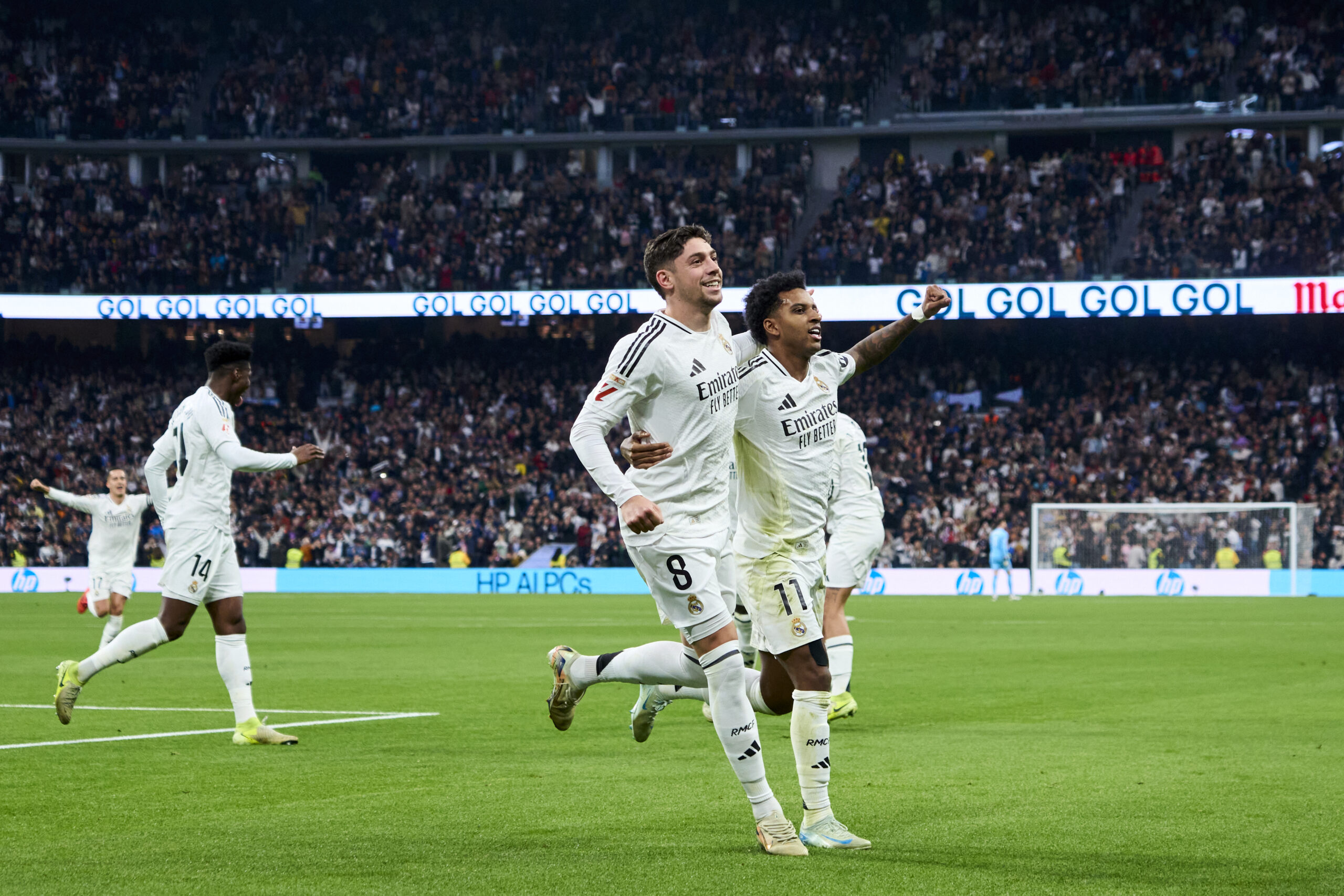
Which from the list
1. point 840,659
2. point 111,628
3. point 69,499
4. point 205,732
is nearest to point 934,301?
point 840,659

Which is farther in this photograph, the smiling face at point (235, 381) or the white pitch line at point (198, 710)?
the white pitch line at point (198, 710)

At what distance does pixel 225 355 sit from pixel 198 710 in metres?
3.40

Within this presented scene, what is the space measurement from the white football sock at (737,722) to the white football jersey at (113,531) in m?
15.9

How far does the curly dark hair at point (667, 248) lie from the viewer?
6582mm

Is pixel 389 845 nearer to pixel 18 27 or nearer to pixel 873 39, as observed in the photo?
pixel 873 39

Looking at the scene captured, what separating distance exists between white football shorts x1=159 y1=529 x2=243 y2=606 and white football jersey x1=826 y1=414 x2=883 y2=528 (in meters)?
4.51

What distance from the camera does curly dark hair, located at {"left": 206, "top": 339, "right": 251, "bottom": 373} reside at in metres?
10.1

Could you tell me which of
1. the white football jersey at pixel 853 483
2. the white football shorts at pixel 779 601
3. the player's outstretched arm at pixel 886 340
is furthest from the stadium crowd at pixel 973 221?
the white football shorts at pixel 779 601

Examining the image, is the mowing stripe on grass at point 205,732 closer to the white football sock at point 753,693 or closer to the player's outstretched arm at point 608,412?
the white football sock at point 753,693

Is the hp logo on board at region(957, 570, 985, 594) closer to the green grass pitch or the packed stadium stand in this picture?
the packed stadium stand

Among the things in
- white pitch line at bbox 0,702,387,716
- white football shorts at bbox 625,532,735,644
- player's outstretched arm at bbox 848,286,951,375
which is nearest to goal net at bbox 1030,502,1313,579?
white pitch line at bbox 0,702,387,716

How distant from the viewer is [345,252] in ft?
146

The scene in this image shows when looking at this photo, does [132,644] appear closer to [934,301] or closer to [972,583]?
[934,301]

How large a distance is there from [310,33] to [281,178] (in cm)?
566
